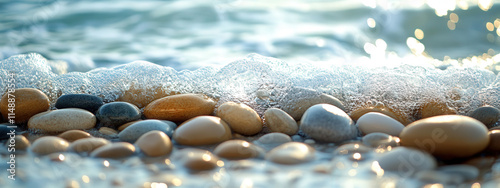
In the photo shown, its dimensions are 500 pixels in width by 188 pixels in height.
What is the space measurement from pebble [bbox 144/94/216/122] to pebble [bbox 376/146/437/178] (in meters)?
1.12

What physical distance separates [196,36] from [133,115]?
140 inches

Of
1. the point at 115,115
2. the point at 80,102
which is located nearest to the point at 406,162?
the point at 115,115

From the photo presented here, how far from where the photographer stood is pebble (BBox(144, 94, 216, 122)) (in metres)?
2.20

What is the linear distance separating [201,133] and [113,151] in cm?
41

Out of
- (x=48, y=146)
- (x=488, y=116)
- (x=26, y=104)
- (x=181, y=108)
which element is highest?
(x=488, y=116)

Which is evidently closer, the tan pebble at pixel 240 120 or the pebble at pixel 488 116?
the tan pebble at pixel 240 120

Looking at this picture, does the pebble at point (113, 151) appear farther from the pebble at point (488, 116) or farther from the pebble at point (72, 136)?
the pebble at point (488, 116)

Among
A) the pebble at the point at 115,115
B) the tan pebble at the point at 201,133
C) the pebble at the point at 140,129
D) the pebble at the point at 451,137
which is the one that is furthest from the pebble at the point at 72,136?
the pebble at the point at 451,137

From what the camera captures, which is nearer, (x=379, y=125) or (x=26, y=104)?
(x=379, y=125)

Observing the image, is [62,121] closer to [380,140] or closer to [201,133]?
[201,133]

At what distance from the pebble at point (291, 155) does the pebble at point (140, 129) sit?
657 mm

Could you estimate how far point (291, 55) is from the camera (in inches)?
194

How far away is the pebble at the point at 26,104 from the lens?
2211 mm

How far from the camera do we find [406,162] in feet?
4.41
